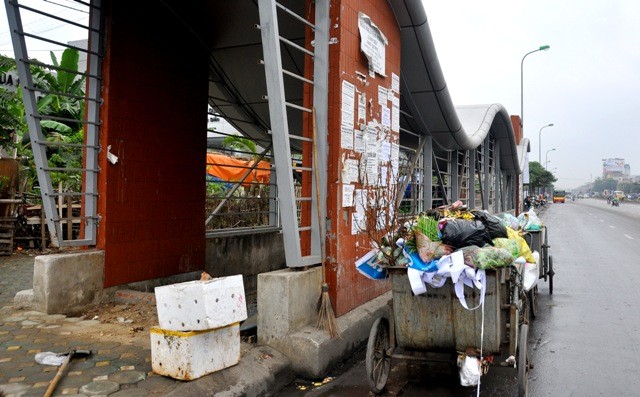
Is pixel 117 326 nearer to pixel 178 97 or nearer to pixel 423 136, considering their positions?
pixel 178 97

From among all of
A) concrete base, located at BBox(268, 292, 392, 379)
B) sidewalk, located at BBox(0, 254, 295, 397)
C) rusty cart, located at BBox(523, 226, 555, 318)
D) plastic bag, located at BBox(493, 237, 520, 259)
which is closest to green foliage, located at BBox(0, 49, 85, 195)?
sidewalk, located at BBox(0, 254, 295, 397)

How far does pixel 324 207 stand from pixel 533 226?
14.4 feet

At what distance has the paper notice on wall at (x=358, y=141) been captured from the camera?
5.89 metres

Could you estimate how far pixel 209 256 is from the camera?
329 inches

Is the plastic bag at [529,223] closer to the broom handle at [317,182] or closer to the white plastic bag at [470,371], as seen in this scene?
the broom handle at [317,182]

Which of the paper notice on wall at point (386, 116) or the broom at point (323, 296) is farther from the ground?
the paper notice on wall at point (386, 116)

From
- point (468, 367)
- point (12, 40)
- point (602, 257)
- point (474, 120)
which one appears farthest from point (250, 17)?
point (602, 257)

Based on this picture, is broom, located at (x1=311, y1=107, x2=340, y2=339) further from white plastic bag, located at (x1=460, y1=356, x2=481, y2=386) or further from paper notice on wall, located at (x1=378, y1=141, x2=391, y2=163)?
paper notice on wall, located at (x1=378, y1=141, x2=391, y2=163)

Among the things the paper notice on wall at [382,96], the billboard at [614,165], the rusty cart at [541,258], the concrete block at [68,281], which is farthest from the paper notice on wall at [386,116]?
the billboard at [614,165]

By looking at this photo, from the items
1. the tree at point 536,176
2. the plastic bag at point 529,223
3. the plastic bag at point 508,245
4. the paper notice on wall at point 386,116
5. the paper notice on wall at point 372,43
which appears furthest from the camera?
the tree at point 536,176

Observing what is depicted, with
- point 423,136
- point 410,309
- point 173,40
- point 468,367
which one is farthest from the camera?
point 423,136

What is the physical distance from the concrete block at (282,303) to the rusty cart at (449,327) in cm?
88

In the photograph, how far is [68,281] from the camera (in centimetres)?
571

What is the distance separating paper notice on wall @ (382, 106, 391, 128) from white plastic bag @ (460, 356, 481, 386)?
3.70 metres
